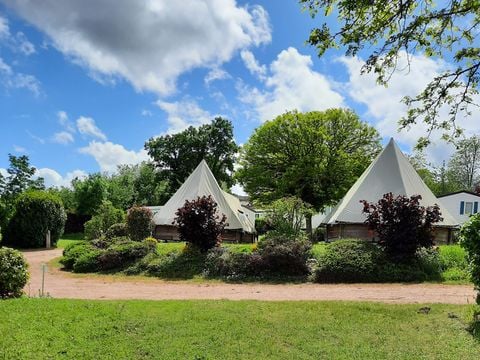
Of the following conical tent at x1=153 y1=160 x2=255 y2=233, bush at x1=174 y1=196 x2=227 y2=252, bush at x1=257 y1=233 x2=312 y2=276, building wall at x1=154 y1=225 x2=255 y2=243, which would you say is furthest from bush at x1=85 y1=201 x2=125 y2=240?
bush at x1=257 y1=233 x2=312 y2=276

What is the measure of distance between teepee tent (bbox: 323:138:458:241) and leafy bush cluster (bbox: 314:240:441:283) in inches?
254

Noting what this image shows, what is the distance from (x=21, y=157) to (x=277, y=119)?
1910 centimetres

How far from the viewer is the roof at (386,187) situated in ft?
65.1


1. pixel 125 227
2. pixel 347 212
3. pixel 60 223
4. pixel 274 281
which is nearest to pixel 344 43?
pixel 274 281

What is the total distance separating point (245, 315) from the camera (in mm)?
7773

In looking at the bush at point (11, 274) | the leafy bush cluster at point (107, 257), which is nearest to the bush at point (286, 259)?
the leafy bush cluster at point (107, 257)

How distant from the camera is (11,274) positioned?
9156mm

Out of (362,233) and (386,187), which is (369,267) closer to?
(362,233)

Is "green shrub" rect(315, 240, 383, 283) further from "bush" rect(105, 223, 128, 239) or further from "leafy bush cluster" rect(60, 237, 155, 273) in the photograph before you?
"bush" rect(105, 223, 128, 239)

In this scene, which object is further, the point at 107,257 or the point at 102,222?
the point at 102,222

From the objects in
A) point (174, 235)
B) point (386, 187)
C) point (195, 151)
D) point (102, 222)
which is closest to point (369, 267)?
point (386, 187)

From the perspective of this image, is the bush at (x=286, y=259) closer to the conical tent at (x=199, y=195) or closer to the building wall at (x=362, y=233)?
the building wall at (x=362, y=233)

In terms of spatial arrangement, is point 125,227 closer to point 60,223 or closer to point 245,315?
point 60,223

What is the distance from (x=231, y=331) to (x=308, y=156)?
89.4 feet
